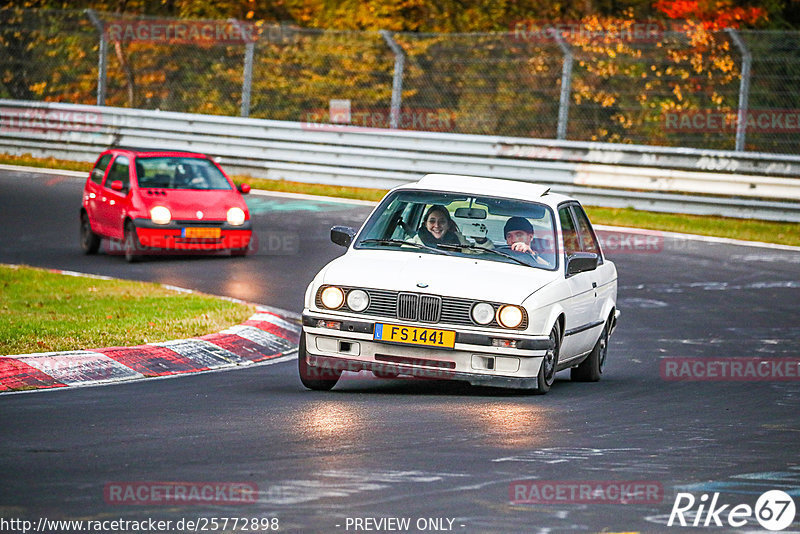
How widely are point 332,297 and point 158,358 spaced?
190 centimetres

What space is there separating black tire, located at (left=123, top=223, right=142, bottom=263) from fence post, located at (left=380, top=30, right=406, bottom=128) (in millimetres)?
8466

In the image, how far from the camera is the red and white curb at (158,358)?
379 inches

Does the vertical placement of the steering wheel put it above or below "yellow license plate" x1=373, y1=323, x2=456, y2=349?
above

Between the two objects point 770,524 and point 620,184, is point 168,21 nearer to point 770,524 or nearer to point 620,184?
point 620,184

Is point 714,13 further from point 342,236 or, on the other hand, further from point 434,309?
point 434,309

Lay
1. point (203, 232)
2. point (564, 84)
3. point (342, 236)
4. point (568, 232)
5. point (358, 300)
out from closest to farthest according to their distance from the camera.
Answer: point (358, 300)
point (342, 236)
point (568, 232)
point (203, 232)
point (564, 84)

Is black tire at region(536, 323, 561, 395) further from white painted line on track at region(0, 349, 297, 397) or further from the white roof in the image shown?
white painted line on track at region(0, 349, 297, 397)

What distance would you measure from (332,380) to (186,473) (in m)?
3.18

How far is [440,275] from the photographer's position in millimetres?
9359

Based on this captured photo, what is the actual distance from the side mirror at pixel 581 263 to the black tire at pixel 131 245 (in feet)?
28.5

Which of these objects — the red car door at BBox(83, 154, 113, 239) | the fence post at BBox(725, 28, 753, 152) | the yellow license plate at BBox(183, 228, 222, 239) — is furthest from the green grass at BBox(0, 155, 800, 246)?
the yellow license plate at BBox(183, 228, 222, 239)
